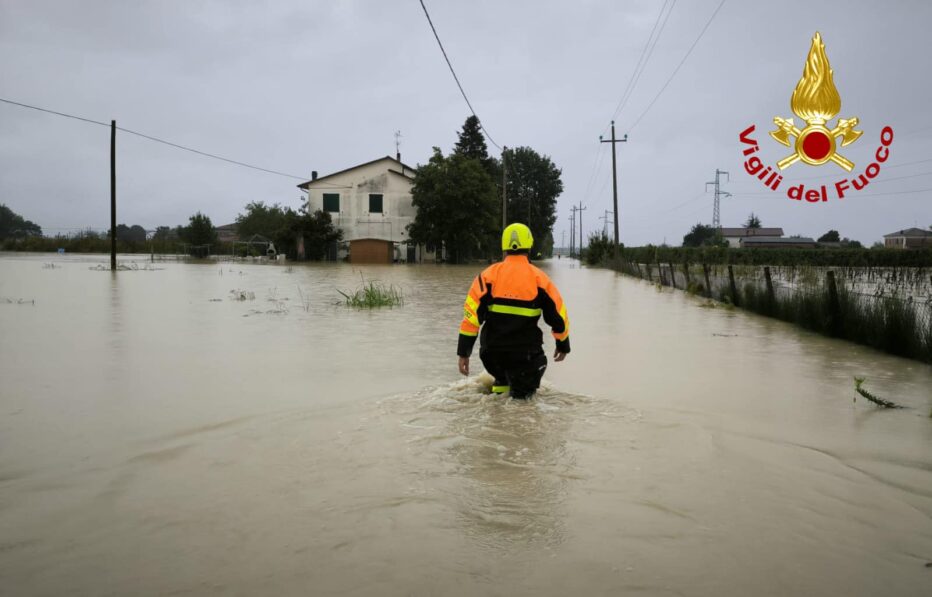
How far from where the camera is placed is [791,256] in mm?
42125

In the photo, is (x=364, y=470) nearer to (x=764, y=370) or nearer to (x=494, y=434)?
(x=494, y=434)

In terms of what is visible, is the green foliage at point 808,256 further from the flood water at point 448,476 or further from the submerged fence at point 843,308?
the flood water at point 448,476

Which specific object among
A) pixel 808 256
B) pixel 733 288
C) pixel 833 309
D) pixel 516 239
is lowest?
pixel 833 309

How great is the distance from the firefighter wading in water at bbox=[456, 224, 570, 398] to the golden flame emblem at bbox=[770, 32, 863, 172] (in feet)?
23.5

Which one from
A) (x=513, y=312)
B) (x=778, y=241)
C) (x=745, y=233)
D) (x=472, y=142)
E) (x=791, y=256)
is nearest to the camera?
(x=513, y=312)

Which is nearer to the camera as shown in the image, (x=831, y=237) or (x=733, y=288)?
(x=733, y=288)

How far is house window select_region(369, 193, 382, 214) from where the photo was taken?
176ft

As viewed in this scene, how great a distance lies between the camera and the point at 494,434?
541cm

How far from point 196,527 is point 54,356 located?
262 inches

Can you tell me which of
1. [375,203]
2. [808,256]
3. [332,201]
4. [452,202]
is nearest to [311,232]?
[332,201]

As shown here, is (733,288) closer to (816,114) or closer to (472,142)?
(816,114)

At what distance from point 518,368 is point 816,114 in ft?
28.0

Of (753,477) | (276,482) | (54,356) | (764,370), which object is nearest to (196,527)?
(276,482)

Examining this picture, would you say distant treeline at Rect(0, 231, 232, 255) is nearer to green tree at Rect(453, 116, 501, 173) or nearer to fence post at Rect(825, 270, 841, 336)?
green tree at Rect(453, 116, 501, 173)
